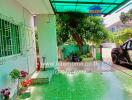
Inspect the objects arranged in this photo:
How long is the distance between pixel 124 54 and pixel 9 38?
656cm

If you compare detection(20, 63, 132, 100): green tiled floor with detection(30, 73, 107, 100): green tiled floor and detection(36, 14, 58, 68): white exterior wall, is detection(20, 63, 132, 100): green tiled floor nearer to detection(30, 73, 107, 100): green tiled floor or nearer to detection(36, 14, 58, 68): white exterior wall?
detection(30, 73, 107, 100): green tiled floor

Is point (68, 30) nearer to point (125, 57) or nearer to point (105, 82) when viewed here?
point (125, 57)

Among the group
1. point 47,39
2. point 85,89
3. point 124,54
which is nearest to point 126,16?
point 124,54

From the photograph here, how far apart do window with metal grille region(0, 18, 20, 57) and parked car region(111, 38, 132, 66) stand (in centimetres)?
564

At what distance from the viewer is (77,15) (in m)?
13.1

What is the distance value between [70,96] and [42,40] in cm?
462

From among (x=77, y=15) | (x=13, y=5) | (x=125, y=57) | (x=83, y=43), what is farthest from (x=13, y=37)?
(x=83, y=43)

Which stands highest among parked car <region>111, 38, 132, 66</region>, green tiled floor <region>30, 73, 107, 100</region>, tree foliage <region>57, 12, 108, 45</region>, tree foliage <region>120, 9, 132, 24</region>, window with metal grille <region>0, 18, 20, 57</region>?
tree foliage <region>120, 9, 132, 24</region>

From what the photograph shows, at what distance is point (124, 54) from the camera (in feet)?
34.2

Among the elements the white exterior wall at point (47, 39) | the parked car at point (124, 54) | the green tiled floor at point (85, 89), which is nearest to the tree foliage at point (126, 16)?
the parked car at point (124, 54)

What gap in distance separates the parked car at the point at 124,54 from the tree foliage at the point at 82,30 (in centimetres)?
293

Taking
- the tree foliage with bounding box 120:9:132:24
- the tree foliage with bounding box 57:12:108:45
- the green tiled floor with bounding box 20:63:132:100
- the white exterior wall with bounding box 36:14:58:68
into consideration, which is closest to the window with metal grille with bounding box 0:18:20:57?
the green tiled floor with bounding box 20:63:132:100

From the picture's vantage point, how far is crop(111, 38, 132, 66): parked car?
9952 millimetres

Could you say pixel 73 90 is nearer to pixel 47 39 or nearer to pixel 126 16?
pixel 47 39
